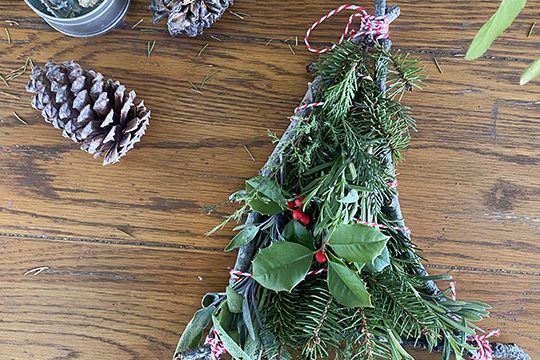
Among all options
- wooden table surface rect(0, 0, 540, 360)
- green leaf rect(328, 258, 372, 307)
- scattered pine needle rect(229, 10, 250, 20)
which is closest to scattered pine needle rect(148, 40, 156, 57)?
wooden table surface rect(0, 0, 540, 360)

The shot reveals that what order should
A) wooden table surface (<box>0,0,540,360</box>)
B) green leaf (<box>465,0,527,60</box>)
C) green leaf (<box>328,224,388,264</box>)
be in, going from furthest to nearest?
wooden table surface (<box>0,0,540,360</box>), green leaf (<box>328,224,388,264</box>), green leaf (<box>465,0,527,60</box>)

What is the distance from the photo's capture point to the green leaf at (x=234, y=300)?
0.72m

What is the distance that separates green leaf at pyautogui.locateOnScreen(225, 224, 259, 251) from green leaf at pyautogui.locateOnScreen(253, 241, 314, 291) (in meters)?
0.06

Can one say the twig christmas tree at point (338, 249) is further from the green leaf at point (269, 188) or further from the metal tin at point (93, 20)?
the metal tin at point (93, 20)

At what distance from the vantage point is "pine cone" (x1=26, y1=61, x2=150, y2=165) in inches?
31.8

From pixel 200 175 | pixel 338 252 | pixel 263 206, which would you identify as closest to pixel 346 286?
pixel 338 252

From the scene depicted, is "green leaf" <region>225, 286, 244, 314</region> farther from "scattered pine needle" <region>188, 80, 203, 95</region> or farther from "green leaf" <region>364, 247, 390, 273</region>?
"scattered pine needle" <region>188, 80, 203, 95</region>

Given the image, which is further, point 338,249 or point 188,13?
point 188,13

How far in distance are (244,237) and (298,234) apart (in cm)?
7

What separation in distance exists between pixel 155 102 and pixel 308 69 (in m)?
0.24

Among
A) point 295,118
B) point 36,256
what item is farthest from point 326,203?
point 36,256

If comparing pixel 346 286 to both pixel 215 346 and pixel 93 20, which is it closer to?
pixel 215 346

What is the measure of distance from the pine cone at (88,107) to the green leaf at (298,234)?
27 centimetres

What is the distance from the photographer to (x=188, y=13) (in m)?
0.83
